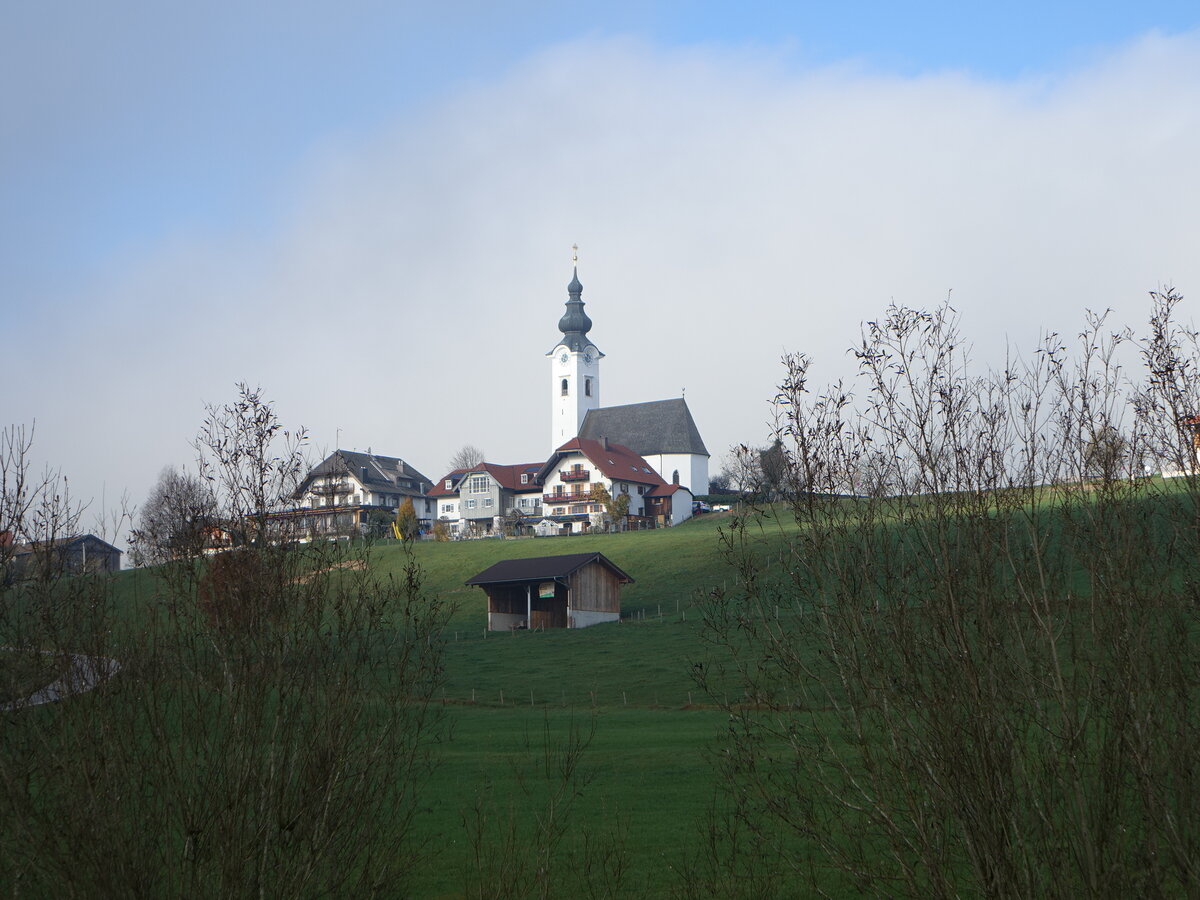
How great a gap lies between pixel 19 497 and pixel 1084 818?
8980 mm

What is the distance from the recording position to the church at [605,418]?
116625mm

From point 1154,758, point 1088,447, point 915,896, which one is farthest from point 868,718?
point 1088,447

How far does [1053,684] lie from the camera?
804cm

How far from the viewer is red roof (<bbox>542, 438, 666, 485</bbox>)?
103 m

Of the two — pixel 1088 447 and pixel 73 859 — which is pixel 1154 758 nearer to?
pixel 1088 447

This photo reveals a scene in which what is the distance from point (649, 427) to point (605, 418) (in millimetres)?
7462

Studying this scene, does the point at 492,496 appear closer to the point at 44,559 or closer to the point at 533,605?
the point at 533,605

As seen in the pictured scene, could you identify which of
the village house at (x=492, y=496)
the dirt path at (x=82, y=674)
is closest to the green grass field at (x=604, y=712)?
the dirt path at (x=82, y=674)

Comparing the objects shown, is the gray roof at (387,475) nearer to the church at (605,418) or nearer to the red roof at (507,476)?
the red roof at (507,476)

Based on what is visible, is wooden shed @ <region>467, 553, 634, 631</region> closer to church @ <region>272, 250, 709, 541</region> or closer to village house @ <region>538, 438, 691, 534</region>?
church @ <region>272, 250, 709, 541</region>

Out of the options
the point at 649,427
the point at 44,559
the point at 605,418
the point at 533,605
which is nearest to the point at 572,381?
the point at 605,418

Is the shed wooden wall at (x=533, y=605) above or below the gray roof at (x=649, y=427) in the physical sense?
below

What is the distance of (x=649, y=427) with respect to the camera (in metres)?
120

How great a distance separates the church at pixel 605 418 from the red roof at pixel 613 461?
485cm
